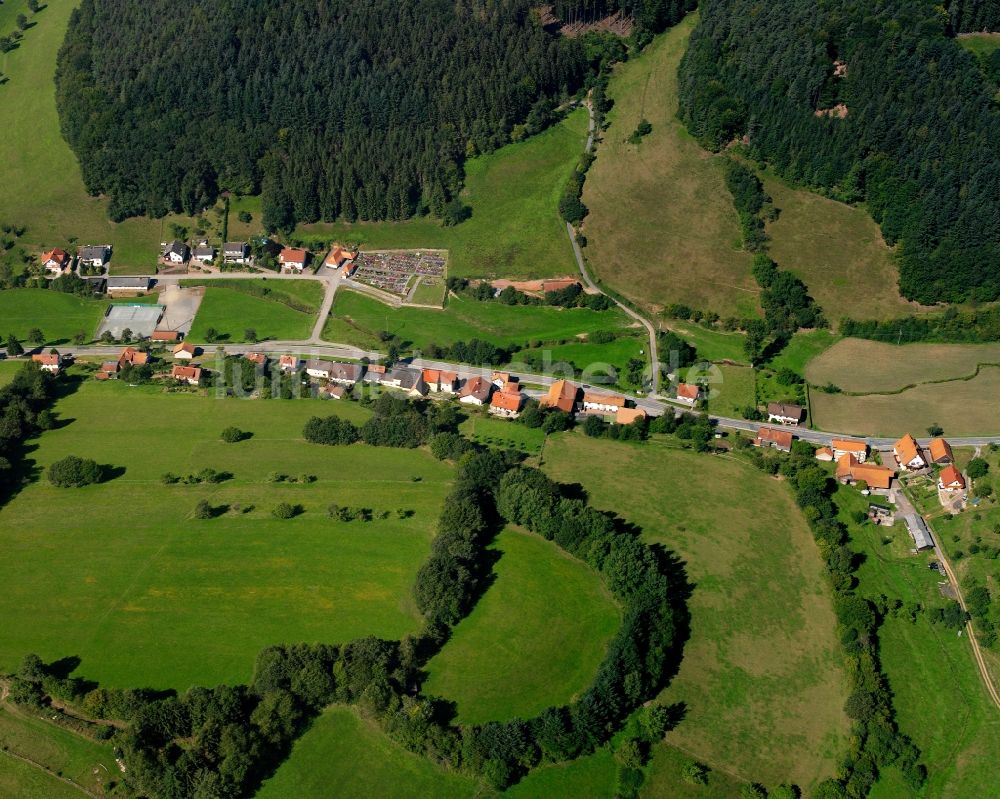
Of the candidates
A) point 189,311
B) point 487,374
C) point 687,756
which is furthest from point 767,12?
point 687,756

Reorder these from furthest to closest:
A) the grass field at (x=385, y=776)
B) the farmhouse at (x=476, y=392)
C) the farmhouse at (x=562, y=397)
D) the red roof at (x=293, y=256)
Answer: the red roof at (x=293, y=256)
the farmhouse at (x=476, y=392)
the farmhouse at (x=562, y=397)
the grass field at (x=385, y=776)

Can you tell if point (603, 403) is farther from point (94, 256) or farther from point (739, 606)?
point (94, 256)

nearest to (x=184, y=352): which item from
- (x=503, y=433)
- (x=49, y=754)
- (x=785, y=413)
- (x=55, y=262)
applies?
(x=55, y=262)

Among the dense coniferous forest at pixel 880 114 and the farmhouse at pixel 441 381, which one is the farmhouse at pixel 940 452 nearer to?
the dense coniferous forest at pixel 880 114

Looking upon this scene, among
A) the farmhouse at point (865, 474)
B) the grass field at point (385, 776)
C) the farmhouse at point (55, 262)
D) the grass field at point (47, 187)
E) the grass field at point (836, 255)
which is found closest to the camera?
the grass field at point (385, 776)

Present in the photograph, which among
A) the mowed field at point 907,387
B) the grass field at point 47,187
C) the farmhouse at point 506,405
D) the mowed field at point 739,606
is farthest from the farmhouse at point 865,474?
the grass field at point 47,187

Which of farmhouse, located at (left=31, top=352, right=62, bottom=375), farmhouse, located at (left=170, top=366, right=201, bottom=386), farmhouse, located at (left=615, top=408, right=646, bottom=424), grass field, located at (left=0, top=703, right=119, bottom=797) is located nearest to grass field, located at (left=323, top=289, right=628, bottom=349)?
farmhouse, located at (left=170, top=366, right=201, bottom=386)

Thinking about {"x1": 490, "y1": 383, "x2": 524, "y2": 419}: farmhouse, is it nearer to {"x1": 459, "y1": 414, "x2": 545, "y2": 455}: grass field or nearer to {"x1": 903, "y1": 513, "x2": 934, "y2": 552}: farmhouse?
{"x1": 459, "y1": 414, "x2": 545, "y2": 455}: grass field
